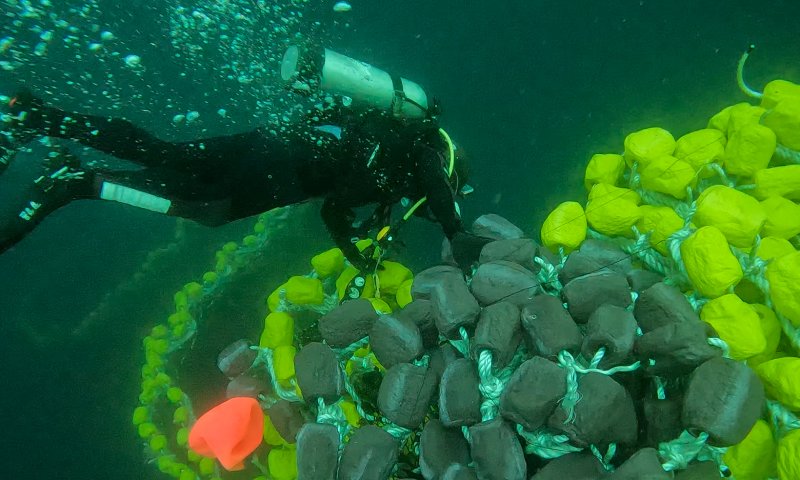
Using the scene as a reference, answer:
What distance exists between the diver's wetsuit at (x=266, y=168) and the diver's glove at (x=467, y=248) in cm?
16

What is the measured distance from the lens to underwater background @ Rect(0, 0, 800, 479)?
3625 mm

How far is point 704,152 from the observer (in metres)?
2.45

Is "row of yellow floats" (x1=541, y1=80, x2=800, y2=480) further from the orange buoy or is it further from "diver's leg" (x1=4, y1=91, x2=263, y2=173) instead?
"diver's leg" (x1=4, y1=91, x2=263, y2=173)

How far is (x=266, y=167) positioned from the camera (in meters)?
2.84

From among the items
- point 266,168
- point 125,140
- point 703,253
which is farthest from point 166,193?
point 703,253

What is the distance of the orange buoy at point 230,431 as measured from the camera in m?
2.12

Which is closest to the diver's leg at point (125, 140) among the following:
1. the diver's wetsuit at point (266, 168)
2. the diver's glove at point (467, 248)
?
the diver's wetsuit at point (266, 168)

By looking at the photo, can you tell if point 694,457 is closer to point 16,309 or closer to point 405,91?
point 405,91

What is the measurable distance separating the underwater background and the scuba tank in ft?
2.99

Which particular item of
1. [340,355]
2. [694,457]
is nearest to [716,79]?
[694,457]

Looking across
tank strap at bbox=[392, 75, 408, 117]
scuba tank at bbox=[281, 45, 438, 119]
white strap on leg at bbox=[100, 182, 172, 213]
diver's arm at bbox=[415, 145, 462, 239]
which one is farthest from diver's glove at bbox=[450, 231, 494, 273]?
white strap on leg at bbox=[100, 182, 172, 213]

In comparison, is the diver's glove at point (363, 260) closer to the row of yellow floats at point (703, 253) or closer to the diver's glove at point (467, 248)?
the row of yellow floats at point (703, 253)

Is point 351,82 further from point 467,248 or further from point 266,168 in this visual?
point 467,248

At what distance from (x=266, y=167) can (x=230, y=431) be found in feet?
4.96
